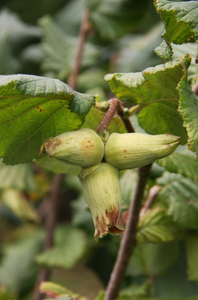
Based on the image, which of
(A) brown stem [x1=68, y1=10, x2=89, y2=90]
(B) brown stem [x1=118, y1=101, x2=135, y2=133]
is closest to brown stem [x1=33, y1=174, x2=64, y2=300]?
(A) brown stem [x1=68, y1=10, x2=89, y2=90]

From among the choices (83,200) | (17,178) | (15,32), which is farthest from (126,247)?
(15,32)

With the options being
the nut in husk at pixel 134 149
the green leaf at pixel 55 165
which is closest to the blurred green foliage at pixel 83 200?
the green leaf at pixel 55 165

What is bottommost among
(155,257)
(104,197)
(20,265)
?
(20,265)

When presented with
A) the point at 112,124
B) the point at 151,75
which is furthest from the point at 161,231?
the point at 151,75

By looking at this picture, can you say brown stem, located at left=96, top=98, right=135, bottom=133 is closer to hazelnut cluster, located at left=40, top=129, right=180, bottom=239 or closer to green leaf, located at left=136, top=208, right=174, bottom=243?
hazelnut cluster, located at left=40, top=129, right=180, bottom=239

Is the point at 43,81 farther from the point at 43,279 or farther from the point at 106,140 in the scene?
the point at 43,279

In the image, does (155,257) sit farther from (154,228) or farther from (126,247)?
(126,247)
